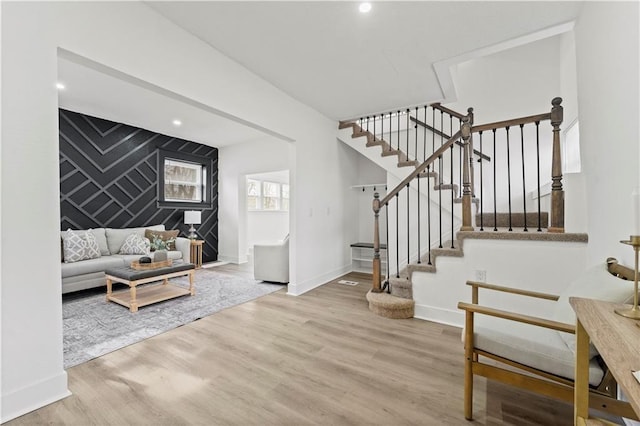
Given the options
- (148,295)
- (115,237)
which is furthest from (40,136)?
(115,237)

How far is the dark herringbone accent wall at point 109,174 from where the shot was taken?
421cm

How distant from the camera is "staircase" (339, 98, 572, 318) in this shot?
2.70 m

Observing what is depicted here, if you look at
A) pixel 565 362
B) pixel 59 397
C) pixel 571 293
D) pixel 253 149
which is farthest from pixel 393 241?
pixel 59 397

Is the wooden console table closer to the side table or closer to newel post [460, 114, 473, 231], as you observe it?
newel post [460, 114, 473, 231]

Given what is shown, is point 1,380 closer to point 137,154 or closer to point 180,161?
point 137,154

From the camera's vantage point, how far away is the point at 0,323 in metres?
1.43

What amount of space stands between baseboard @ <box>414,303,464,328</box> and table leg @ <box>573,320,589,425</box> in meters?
1.68

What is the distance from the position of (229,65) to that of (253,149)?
3216 millimetres

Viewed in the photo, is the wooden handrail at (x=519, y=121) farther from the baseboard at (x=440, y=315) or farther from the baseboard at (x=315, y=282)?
the baseboard at (x=315, y=282)

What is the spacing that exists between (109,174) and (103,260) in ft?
5.25

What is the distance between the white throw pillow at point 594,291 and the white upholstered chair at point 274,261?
3333 millimetres

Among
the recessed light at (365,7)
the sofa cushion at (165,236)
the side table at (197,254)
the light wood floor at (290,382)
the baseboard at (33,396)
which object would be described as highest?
the recessed light at (365,7)

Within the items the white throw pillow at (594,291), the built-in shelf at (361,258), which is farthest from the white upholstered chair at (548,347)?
the built-in shelf at (361,258)

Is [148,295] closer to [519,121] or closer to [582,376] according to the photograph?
[582,376]
